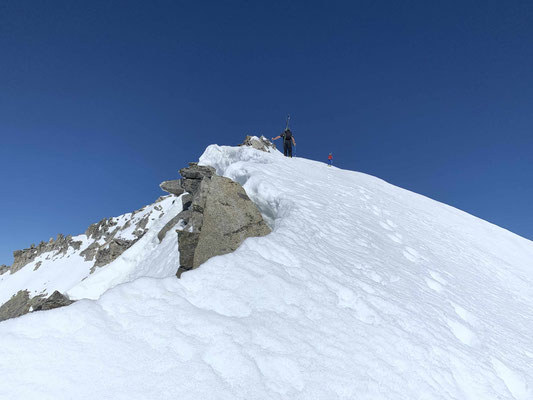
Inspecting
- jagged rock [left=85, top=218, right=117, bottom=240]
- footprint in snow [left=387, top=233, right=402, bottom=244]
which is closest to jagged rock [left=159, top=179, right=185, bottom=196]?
footprint in snow [left=387, top=233, right=402, bottom=244]

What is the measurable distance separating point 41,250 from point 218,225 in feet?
226

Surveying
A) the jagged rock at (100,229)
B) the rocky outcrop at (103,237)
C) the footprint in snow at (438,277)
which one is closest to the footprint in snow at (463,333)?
the footprint in snow at (438,277)

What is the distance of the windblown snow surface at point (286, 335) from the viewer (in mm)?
1800

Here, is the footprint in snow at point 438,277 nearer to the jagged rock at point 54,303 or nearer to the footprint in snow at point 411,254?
the footprint in snow at point 411,254

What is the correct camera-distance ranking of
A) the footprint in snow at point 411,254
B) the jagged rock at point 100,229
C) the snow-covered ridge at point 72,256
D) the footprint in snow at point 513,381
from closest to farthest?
the footprint in snow at point 513,381 < the footprint in snow at point 411,254 < the snow-covered ridge at point 72,256 < the jagged rock at point 100,229

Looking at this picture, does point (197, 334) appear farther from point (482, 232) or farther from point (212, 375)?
point (482, 232)

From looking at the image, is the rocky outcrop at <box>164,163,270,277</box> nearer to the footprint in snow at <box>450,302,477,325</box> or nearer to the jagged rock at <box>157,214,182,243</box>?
the jagged rock at <box>157,214,182,243</box>

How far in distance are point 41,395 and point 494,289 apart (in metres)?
9.58

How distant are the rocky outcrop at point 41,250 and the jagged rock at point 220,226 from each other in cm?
5198

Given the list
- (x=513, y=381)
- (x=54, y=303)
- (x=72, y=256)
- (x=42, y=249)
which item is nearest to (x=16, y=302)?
(x=72, y=256)

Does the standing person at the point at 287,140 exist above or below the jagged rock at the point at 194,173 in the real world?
above

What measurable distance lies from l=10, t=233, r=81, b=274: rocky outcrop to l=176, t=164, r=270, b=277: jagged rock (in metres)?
52.0

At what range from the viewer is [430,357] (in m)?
3.08

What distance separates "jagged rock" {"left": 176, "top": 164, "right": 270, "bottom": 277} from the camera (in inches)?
251
